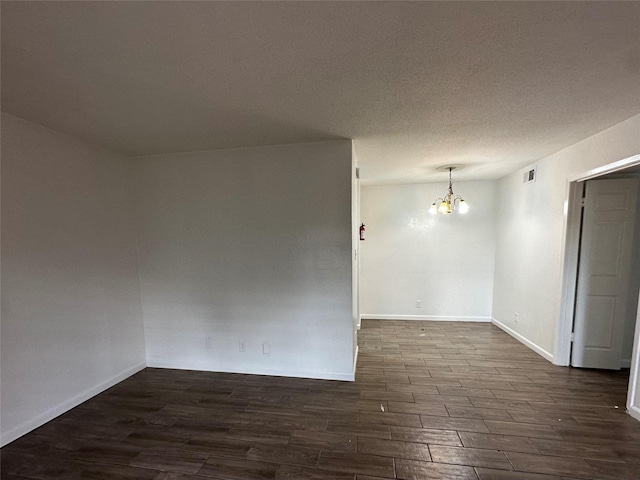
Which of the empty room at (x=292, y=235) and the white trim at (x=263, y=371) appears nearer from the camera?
the empty room at (x=292, y=235)

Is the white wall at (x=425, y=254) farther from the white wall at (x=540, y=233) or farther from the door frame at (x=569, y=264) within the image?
the door frame at (x=569, y=264)

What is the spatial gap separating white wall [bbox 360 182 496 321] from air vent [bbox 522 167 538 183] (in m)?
0.81

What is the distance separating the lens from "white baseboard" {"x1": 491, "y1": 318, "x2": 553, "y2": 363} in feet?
10.4

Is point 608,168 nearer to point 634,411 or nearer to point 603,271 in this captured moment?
point 603,271

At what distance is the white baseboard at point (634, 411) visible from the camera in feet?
6.90

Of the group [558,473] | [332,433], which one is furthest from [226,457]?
[558,473]

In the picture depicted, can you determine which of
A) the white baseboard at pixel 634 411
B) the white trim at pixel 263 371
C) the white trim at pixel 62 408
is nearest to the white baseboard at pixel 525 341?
the white baseboard at pixel 634 411

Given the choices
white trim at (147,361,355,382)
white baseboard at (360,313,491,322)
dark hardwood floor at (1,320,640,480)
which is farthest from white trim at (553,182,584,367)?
white trim at (147,361,355,382)

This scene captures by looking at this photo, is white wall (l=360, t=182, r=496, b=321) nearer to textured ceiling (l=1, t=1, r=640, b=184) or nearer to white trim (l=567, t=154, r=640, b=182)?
white trim (l=567, t=154, r=640, b=182)

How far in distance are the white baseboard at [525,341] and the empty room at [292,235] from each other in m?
0.04

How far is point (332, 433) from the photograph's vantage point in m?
1.99

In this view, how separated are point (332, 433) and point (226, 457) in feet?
2.51

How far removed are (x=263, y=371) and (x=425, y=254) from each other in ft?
11.0

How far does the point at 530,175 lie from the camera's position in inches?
140
